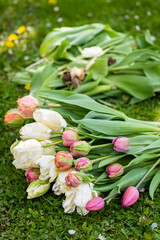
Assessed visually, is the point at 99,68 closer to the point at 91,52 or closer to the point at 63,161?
the point at 91,52

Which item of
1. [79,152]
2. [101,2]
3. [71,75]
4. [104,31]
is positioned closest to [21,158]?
[79,152]

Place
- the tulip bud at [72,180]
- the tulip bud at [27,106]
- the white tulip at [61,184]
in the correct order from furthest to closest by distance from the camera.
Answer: the tulip bud at [27,106] < the white tulip at [61,184] < the tulip bud at [72,180]

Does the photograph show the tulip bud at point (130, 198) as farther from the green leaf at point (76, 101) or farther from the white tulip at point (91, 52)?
the white tulip at point (91, 52)

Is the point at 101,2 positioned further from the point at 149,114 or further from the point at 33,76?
the point at 149,114

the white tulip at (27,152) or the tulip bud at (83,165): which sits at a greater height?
the white tulip at (27,152)

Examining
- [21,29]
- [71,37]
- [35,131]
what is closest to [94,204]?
[35,131]

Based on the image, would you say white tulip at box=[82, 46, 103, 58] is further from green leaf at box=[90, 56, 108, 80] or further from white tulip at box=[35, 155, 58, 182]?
white tulip at box=[35, 155, 58, 182]

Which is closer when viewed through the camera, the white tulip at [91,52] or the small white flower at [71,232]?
the small white flower at [71,232]

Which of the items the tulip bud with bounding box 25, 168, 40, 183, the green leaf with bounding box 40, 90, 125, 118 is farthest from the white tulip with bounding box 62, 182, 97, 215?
the green leaf with bounding box 40, 90, 125, 118

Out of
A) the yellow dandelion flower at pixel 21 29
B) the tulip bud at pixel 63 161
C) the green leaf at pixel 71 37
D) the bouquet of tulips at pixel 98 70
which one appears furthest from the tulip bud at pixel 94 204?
the yellow dandelion flower at pixel 21 29
